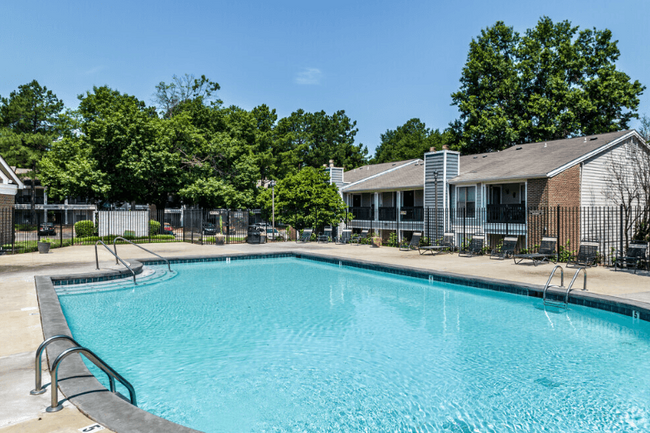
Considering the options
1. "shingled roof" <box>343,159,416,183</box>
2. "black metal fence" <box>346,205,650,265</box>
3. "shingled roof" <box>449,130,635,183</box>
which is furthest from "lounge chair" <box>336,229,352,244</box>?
"shingled roof" <box>343,159,416,183</box>

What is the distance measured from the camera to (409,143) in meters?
63.5

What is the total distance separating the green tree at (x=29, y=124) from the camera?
45812 millimetres

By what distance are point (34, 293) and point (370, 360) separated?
772 cm

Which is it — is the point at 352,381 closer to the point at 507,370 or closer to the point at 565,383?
the point at 507,370

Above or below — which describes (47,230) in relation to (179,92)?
below

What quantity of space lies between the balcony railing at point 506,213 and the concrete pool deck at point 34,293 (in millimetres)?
3436

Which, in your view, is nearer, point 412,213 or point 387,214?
point 412,213

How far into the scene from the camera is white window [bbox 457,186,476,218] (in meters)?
22.3

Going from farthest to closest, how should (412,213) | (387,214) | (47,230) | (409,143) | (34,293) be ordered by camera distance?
(409,143), (47,230), (387,214), (412,213), (34,293)

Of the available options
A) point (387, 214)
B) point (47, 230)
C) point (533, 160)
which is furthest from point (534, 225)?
point (47, 230)

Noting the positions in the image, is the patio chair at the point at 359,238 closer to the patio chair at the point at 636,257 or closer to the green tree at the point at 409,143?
the patio chair at the point at 636,257

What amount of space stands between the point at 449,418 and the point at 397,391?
0.88 meters

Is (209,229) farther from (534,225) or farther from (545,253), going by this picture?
(545,253)

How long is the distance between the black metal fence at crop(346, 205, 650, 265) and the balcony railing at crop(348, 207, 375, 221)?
183 cm
